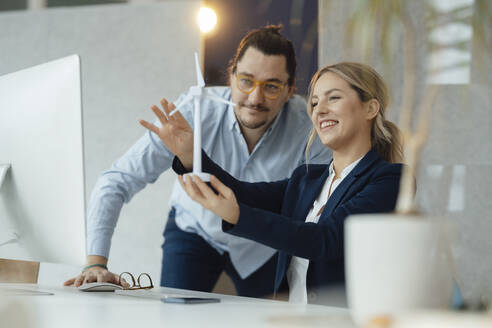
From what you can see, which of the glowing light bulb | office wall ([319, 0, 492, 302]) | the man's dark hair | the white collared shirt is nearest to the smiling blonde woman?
the white collared shirt

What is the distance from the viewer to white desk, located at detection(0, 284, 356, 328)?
0.67 meters

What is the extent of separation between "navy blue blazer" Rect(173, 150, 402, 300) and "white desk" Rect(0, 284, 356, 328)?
0.78 ft

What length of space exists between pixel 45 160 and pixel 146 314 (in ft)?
1.49

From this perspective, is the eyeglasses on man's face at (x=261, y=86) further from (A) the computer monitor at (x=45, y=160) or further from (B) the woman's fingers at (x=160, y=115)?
(A) the computer monitor at (x=45, y=160)

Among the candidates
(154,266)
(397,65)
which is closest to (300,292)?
(397,65)

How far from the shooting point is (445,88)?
2.37 meters

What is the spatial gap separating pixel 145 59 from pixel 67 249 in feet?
8.71

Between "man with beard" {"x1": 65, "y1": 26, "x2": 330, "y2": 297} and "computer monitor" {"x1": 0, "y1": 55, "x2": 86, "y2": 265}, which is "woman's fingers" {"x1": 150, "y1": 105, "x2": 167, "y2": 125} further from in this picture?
"man with beard" {"x1": 65, "y1": 26, "x2": 330, "y2": 297}

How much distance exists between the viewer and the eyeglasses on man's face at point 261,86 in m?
2.16

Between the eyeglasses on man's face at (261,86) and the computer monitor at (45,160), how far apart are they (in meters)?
1.12

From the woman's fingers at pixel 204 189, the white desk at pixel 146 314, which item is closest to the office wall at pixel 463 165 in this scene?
the woman's fingers at pixel 204 189

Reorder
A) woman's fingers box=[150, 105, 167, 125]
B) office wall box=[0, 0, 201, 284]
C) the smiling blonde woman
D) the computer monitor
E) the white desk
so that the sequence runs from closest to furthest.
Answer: the white desk < the computer monitor < the smiling blonde woman < woman's fingers box=[150, 105, 167, 125] < office wall box=[0, 0, 201, 284]

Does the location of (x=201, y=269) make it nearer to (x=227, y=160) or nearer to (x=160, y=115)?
(x=227, y=160)

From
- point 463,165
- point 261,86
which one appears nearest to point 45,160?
point 261,86
